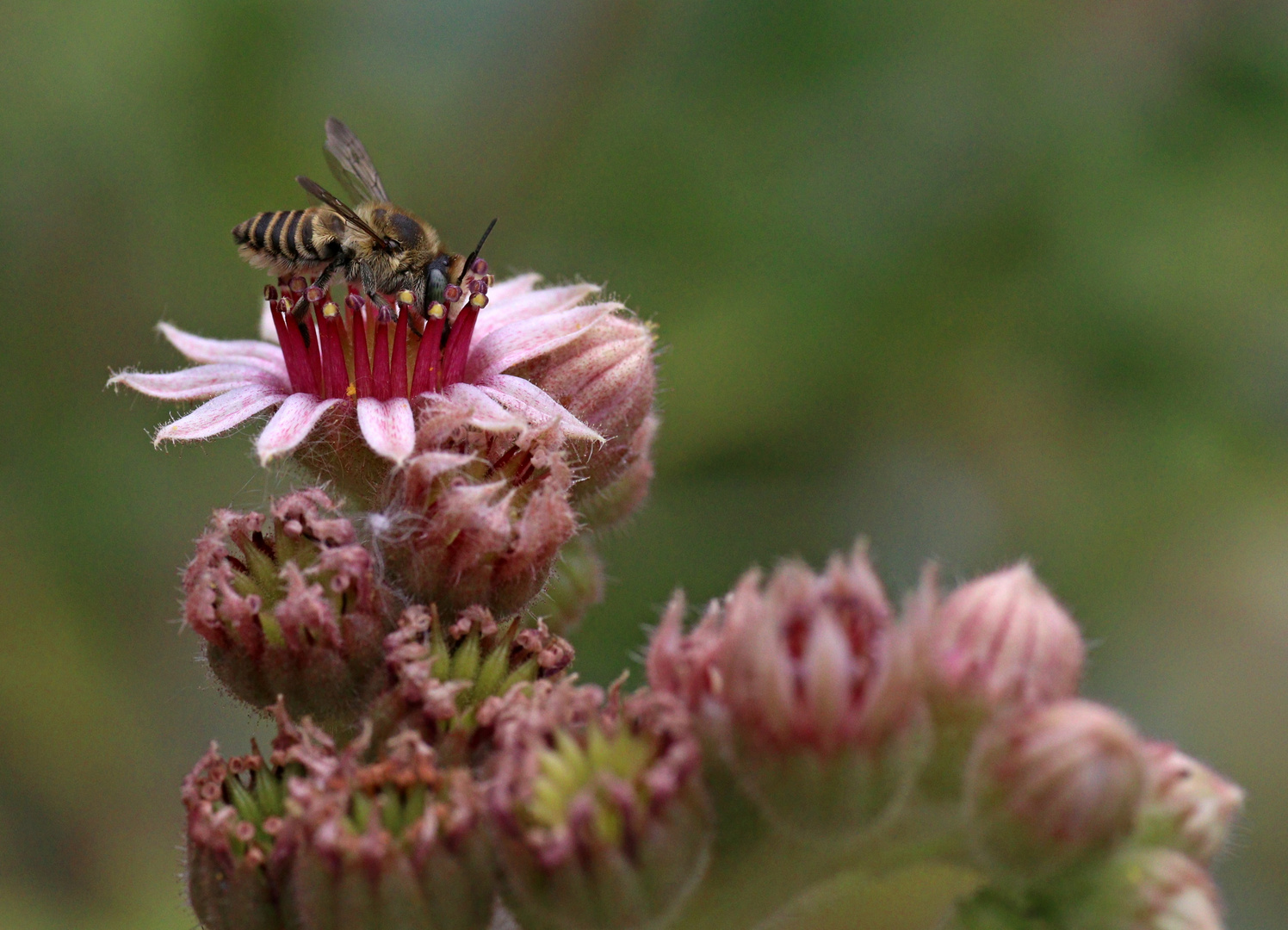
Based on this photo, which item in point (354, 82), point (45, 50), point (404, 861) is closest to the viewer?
point (404, 861)

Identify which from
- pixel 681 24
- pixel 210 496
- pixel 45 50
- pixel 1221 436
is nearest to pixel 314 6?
pixel 45 50

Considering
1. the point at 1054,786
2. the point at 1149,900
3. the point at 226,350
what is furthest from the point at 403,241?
the point at 1149,900

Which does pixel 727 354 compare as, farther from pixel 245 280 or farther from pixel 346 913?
pixel 346 913

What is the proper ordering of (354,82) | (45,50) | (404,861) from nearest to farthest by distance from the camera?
1. (404,861)
2. (45,50)
3. (354,82)

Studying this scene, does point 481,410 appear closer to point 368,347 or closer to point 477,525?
Answer: point 477,525

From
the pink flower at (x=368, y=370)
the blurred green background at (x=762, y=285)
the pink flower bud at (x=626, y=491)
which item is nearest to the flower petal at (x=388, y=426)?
the pink flower at (x=368, y=370)

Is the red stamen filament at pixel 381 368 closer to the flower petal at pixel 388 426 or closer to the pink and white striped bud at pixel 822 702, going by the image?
the flower petal at pixel 388 426
